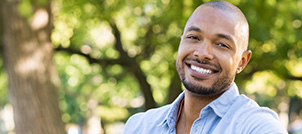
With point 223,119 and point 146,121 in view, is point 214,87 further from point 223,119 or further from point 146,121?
point 146,121

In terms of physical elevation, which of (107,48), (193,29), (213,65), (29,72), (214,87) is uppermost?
(193,29)

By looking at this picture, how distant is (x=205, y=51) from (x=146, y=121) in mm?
562

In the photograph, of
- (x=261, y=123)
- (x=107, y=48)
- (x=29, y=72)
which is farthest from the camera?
(x=107, y=48)

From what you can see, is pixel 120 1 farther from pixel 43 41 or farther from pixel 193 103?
pixel 193 103

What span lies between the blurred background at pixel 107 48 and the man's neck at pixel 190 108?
10.7 ft

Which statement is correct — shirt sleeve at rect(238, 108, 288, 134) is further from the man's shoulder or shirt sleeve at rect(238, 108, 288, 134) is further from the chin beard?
the man's shoulder

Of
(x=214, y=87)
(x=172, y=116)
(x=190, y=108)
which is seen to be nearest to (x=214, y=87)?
(x=214, y=87)

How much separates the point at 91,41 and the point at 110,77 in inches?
48.3

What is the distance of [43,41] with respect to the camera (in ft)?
24.0

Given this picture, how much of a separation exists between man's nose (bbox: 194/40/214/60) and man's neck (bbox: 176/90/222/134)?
213 millimetres

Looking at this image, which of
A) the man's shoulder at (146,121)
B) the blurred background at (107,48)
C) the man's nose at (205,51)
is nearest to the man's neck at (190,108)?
the man's shoulder at (146,121)

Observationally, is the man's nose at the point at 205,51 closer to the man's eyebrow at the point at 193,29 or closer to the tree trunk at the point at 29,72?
the man's eyebrow at the point at 193,29

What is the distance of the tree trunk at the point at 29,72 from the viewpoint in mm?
7098

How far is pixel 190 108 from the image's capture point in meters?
2.49
